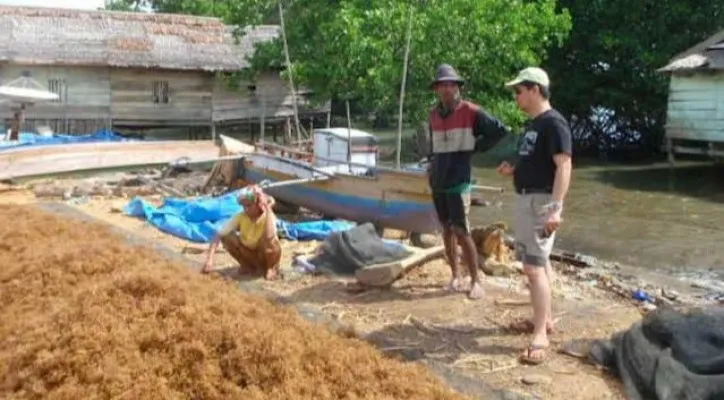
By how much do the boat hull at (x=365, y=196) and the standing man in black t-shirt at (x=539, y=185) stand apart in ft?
12.7

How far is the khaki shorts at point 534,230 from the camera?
4129mm

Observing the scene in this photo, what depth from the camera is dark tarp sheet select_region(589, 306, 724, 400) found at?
3361mm

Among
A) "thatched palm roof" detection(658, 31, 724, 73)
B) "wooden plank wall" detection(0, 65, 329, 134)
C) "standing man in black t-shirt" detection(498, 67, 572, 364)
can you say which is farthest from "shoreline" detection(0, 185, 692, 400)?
"wooden plank wall" detection(0, 65, 329, 134)

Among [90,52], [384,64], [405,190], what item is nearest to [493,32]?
[384,64]

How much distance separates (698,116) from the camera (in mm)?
17719

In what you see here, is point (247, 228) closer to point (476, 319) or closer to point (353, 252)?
point (353, 252)

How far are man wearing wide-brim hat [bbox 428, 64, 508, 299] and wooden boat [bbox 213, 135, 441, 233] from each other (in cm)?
280

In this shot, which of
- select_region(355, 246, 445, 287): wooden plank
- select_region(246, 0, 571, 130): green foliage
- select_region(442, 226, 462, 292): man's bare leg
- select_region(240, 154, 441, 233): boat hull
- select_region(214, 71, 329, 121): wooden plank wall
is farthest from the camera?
select_region(214, 71, 329, 121): wooden plank wall

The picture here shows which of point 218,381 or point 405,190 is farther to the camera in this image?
point 405,190

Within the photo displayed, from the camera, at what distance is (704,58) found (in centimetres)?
1669

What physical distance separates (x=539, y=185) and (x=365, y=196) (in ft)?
16.5

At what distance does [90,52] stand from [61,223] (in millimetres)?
15709

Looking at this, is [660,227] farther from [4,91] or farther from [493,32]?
[4,91]

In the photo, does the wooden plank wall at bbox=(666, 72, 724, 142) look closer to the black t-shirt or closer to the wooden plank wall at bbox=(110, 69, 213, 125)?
the wooden plank wall at bbox=(110, 69, 213, 125)
